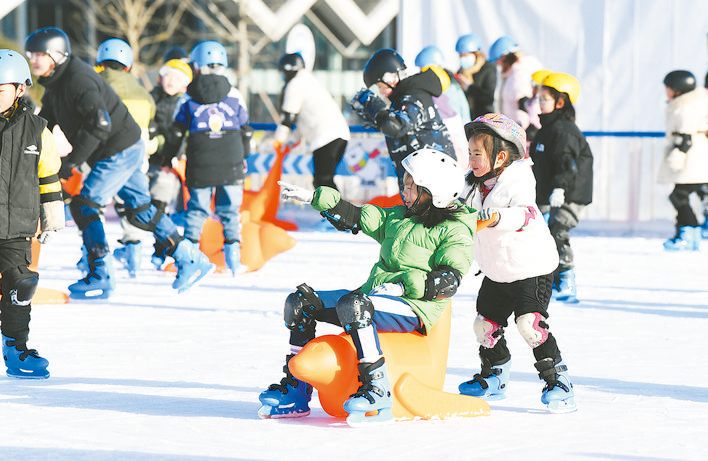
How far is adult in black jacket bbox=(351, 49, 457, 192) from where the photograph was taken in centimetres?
788

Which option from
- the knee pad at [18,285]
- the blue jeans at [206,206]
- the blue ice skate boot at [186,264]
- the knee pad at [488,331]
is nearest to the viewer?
the knee pad at [488,331]

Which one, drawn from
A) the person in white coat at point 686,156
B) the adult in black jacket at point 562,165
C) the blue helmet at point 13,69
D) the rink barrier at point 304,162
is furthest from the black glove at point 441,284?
the rink barrier at point 304,162

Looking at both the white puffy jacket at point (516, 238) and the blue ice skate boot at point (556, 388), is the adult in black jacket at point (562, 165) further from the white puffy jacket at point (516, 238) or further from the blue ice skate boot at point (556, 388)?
the blue ice skate boot at point (556, 388)

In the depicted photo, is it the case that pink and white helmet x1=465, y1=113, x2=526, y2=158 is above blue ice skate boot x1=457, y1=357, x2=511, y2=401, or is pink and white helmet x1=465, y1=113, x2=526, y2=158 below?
above

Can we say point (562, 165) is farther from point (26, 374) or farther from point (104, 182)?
point (26, 374)

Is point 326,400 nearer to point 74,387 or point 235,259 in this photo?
point 74,387

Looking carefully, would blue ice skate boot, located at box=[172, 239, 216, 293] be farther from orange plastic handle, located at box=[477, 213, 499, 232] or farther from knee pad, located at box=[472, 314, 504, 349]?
orange plastic handle, located at box=[477, 213, 499, 232]

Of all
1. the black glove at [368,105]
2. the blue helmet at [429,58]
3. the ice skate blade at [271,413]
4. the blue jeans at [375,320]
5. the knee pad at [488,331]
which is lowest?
the ice skate blade at [271,413]

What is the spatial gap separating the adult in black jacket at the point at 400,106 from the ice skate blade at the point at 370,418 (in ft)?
12.2

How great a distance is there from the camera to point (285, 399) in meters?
4.51

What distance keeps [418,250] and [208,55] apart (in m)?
4.38

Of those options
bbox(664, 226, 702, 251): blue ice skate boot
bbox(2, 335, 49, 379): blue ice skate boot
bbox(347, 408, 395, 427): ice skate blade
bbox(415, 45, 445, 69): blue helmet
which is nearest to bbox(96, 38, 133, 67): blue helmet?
bbox(2, 335, 49, 379): blue ice skate boot

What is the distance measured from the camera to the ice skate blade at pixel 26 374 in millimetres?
5285

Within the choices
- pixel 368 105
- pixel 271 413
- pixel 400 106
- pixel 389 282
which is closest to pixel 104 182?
pixel 368 105
